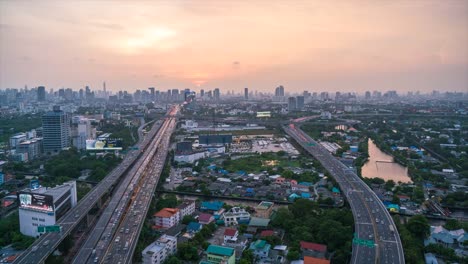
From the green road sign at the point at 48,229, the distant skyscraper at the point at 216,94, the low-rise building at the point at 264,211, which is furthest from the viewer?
the distant skyscraper at the point at 216,94

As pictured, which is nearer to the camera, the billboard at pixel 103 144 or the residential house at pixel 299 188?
the residential house at pixel 299 188

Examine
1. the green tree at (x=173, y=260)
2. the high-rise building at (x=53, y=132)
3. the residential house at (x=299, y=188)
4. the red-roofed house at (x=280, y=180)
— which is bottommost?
the green tree at (x=173, y=260)

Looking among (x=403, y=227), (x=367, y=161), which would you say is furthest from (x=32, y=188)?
(x=367, y=161)

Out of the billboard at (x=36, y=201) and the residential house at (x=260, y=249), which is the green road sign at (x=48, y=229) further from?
the residential house at (x=260, y=249)

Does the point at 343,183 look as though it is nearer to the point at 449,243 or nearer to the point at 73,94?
the point at 449,243

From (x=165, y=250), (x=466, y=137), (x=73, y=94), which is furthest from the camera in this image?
(x=73, y=94)

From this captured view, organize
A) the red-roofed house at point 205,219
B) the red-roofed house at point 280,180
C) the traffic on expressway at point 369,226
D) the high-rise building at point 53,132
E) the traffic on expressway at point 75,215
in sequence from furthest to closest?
the high-rise building at point 53,132 < the red-roofed house at point 280,180 < the red-roofed house at point 205,219 < the traffic on expressway at point 75,215 < the traffic on expressway at point 369,226

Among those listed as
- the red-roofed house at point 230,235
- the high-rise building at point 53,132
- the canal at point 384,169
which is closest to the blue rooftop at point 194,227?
the red-roofed house at point 230,235

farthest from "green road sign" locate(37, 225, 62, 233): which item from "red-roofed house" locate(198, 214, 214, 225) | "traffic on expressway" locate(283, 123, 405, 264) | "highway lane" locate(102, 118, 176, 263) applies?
"traffic on expressway" locate(283, 123, 405, 264)
